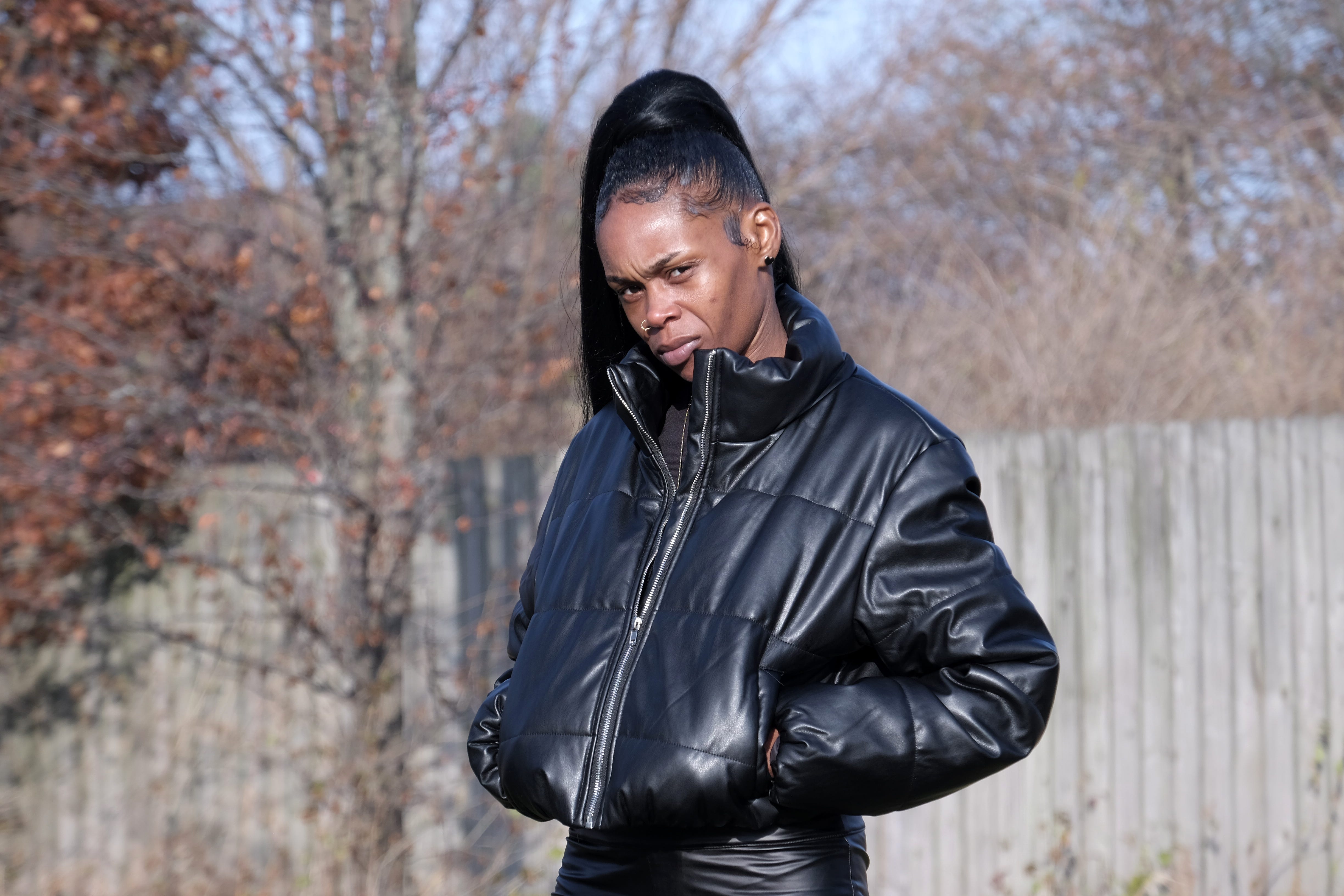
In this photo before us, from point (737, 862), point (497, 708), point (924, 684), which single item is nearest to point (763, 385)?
point (924, 684)

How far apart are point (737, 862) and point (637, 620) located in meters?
0.38

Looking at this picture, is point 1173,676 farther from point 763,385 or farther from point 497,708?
point 763,385

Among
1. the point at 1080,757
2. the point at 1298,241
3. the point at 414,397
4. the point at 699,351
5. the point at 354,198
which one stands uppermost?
the point at 1298,241

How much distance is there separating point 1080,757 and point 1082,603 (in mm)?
603

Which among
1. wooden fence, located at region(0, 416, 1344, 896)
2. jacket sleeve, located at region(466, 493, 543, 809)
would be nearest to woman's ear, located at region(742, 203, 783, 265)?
jacket sleeve, located at region(466, 493, 543, 809)

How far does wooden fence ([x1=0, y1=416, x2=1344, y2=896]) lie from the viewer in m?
4.61

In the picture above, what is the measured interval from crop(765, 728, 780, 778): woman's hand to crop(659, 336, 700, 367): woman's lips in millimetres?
631

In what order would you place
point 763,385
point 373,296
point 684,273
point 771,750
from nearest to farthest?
point 771,750, point 763,385, point 684,273, point 373,296

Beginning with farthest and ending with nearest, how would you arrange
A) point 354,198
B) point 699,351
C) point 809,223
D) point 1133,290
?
point 809,223 → point 1133,290 → point 354,198 → point 699,351

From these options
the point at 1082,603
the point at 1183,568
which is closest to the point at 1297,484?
the point at 1183,568

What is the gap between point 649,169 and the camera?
1.99 meters

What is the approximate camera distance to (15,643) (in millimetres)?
5680

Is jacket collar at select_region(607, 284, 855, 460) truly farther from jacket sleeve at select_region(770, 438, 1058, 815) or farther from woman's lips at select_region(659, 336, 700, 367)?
jacket sleeve at select_region(770, 438, 1058, 815)

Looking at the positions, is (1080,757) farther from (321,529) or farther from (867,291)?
(867,291)
